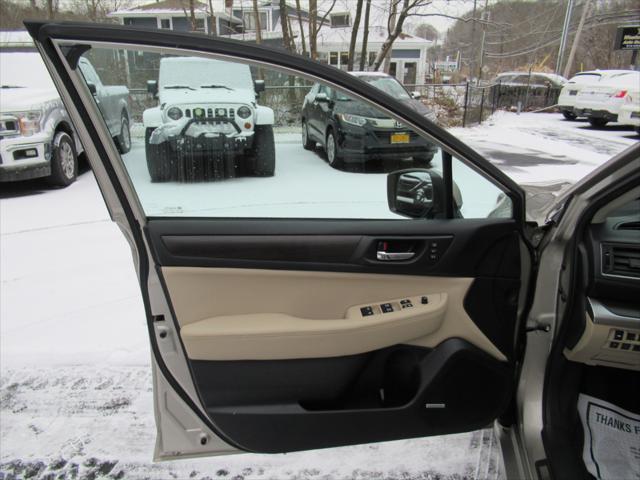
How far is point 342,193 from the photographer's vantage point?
1.75m

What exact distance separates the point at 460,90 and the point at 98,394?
1377cm

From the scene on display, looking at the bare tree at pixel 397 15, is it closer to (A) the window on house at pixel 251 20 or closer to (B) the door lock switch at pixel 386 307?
(A) the window on house at pixel 251 20

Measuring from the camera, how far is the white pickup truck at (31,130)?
225 inches

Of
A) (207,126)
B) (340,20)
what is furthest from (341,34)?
(207,126)

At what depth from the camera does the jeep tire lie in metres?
1.73

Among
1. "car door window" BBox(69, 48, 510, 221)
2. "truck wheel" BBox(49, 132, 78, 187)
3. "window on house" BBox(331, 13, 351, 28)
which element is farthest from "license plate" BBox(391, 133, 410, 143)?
"window on house" BBox(331, 13, 351, 28)

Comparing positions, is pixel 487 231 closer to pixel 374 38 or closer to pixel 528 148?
pixel 528 148

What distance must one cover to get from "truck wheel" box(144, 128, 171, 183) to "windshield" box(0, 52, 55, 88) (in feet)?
21.6

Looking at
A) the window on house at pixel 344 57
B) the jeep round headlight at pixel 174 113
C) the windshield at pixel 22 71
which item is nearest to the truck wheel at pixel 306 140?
the jeep round headlight at pixel 174 113

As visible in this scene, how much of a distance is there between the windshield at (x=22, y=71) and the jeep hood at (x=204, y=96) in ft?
21.5

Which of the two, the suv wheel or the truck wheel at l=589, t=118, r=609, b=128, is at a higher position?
the suv wheel

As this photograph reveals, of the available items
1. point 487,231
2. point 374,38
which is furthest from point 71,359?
point 374,38

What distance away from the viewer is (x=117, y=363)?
279 centimetres

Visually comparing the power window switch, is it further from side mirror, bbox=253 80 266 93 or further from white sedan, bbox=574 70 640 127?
white sedan, bbox=574 70 640 127
